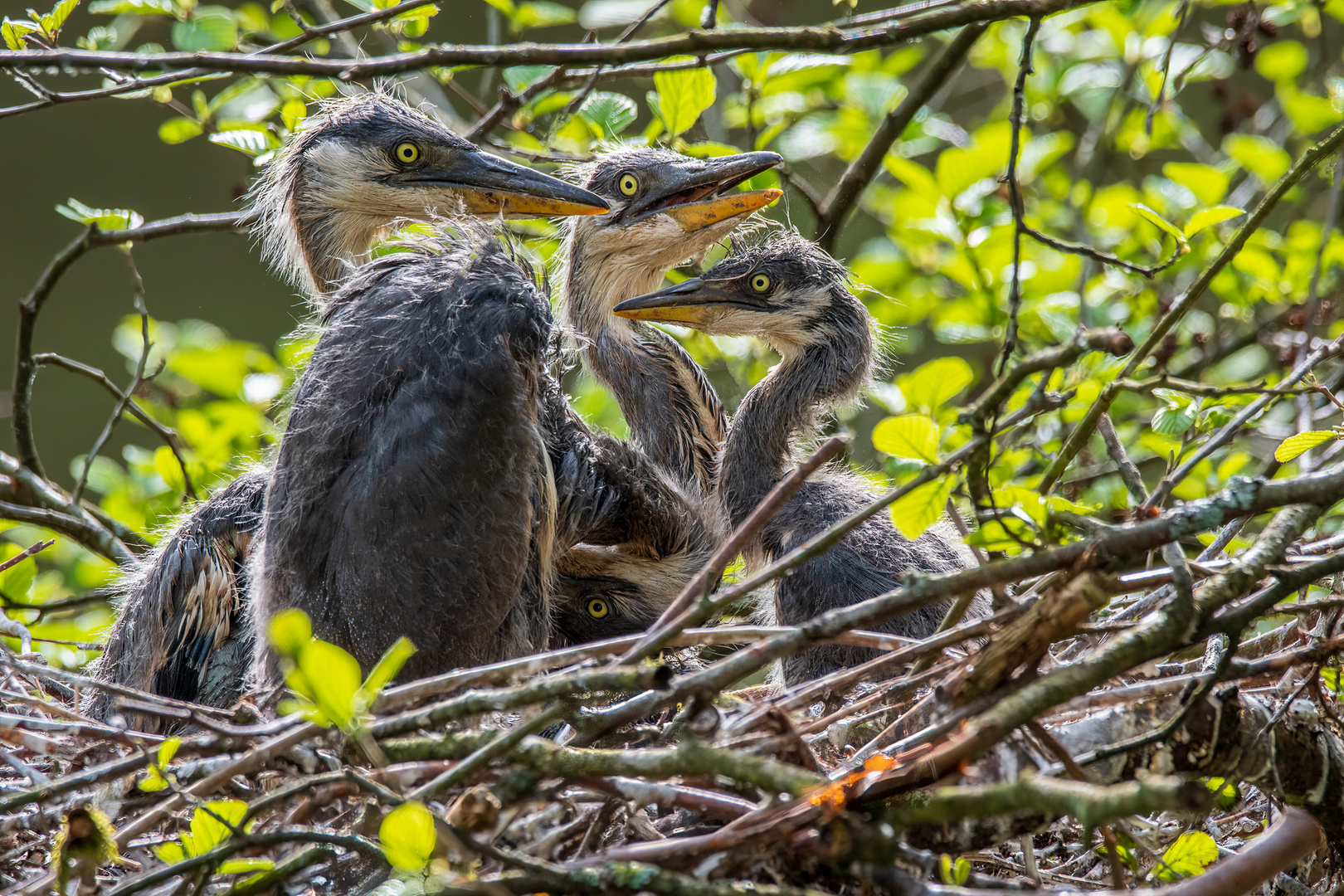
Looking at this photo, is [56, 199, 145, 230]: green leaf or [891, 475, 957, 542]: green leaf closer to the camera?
[891, 475, 957, 542]: green leaf

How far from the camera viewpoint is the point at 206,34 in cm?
274

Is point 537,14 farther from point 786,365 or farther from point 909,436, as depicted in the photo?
point 909,436

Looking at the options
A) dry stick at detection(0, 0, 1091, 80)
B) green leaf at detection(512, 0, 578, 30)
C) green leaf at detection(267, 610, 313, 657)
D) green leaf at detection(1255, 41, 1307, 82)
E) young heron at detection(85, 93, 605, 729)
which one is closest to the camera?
green leaf at detection(267, 610, 313, 657)

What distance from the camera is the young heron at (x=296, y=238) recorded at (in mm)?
2521

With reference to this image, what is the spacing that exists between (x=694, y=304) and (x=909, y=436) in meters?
1.38

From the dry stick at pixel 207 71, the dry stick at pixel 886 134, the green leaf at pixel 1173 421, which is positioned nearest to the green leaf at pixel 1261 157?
the dry stick at pixel 886 134

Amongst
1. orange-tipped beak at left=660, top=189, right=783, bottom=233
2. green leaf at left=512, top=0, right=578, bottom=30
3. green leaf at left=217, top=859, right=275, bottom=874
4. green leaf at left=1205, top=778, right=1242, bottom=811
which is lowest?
green leaf at left=1205, top=778, right=1242, bottom=811

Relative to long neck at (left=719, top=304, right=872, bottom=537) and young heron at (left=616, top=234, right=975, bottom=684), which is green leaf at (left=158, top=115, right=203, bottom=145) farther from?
long neck at (left=719, top=304, right=872, bottom=537)

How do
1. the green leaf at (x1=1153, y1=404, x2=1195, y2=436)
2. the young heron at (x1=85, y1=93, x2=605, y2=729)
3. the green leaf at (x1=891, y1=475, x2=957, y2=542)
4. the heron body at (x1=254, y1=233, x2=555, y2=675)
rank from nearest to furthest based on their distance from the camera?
the green leaf at (x1=891, y1=475, x2=957, y2=542) < the heron body at (x1=254, y1=233, x2=555, y2=675) < the green leaf at (x1=1153, y1=404, x2=1195, y2=436) < the young heron at (x1=85, y1=93, x2=605, y2=729)

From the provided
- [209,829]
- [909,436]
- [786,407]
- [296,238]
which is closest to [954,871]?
[909,436]

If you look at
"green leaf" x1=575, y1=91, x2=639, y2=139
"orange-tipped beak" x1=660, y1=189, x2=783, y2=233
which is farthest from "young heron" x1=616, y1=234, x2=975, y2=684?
"green leaf" x1=575, y1=91, x2=639, y2=139

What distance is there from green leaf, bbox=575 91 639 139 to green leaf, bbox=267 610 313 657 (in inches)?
83.8

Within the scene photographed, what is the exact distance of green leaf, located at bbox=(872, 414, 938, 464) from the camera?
1604mm

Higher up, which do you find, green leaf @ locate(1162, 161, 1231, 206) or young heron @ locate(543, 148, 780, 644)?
green leaf @ locate(1162, 161, 1231, 206)
